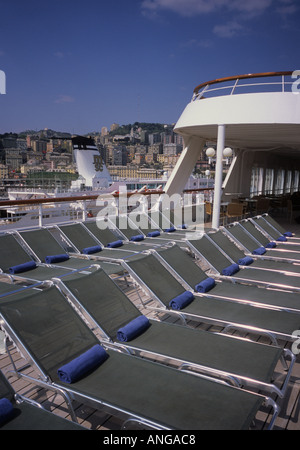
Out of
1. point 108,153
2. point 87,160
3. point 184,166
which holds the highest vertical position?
point 108,153

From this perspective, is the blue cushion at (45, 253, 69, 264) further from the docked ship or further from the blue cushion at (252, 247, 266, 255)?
the blue cushion at (252, 247, 266, 255)

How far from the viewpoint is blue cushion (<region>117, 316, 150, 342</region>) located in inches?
90.5

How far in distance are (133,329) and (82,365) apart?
0.53m

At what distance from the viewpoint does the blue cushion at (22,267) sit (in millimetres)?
3670

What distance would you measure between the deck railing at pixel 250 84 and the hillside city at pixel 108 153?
49113 millimetres

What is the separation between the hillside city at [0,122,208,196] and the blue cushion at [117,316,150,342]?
175 ft

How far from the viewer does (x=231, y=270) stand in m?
3.85

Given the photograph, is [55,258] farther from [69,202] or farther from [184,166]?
[184,166]

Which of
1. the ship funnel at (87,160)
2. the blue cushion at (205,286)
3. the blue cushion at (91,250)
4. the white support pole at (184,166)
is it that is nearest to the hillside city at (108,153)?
the ship funnel at (87,160)

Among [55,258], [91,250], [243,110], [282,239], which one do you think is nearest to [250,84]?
[243,110]

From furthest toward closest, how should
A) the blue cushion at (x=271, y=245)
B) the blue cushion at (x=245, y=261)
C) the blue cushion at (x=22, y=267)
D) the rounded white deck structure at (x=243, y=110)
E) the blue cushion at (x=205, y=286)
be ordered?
the rounded white deck structure at (x=243, y=110), the blue cushion at (x=271, y=245), the blue cushion at (x=245, y=261), the blue cushion at (x=22, y=267), the blue cushion at (x=205, y=286)

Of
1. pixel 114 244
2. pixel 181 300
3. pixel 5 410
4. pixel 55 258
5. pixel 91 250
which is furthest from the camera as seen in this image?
pixel 114 244

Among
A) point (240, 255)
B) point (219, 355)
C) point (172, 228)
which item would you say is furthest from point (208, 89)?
point (219, 355)

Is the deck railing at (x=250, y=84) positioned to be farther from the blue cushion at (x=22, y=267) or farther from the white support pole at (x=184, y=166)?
the blue cushion at (x=22, y=267)
